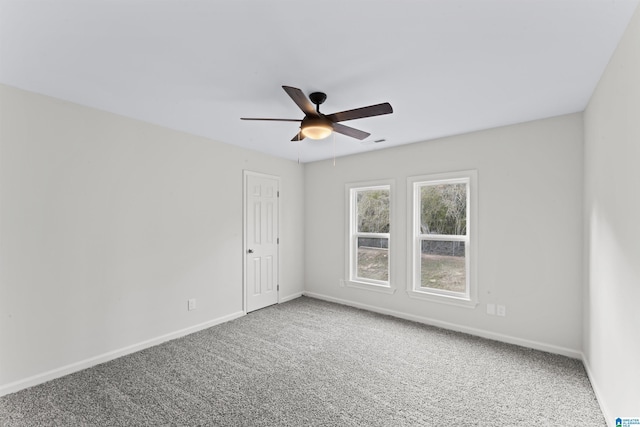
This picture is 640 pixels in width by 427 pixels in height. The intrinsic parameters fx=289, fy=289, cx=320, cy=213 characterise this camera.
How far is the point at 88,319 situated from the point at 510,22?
3.99 m

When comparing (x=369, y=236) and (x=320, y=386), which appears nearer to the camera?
(x=320, y=386)

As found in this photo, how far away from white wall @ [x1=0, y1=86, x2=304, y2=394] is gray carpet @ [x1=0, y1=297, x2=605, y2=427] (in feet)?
1.15

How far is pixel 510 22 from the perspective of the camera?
160 cm

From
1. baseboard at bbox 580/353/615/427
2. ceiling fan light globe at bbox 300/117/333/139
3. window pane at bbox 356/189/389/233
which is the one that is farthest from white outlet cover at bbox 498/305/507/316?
ceiling fan light globe at bbox 300/117/333/139

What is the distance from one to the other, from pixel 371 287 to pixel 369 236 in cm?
78

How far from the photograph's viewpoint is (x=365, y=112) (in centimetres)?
218

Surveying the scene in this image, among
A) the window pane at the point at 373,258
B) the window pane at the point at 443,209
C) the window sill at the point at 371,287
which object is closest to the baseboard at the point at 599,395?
the window pane at the point at 443,209

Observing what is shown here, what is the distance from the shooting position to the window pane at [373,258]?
4.43 m

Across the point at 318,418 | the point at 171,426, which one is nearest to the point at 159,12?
the point at 171,426

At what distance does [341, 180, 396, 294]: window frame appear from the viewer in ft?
13.9

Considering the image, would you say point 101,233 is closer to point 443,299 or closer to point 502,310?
point 443,299

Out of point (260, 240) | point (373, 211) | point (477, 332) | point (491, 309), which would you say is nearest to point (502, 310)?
point (491, 309)

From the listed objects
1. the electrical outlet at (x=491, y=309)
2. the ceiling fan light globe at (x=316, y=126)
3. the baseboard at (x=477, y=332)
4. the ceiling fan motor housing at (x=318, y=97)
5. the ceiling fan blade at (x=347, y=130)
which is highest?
the ceiling fan motor housing at (x=318, y=97)

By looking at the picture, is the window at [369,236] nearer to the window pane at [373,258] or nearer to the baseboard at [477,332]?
the window pane at [373,258]
